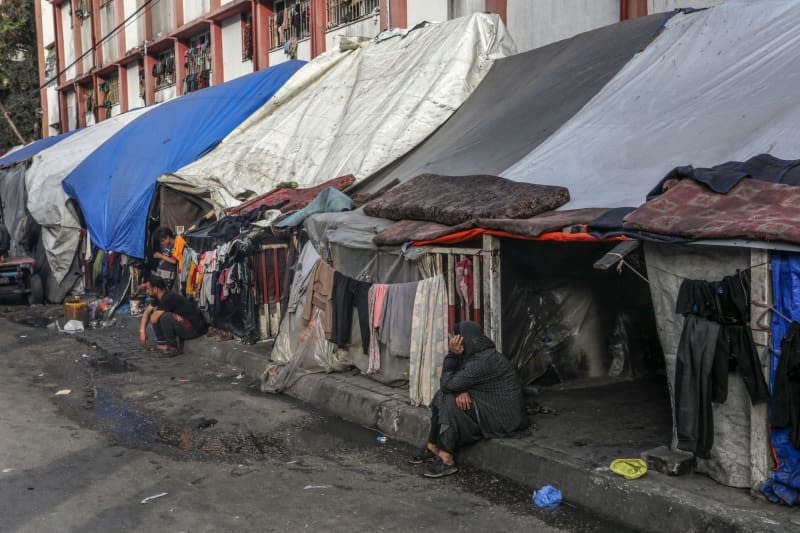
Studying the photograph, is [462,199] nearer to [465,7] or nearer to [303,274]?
[303,274]

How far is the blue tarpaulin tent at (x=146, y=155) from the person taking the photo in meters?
15.3

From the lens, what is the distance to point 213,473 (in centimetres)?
658

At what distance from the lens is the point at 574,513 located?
568cm

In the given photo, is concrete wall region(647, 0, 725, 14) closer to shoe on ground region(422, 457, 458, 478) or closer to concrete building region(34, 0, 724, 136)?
concrete building region(34, 0, 724, 136)

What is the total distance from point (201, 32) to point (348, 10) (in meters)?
7.76

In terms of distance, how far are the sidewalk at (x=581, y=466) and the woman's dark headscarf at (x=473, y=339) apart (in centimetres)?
80

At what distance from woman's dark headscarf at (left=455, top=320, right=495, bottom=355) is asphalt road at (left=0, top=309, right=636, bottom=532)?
1.04 meters

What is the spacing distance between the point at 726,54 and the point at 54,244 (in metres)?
15.3

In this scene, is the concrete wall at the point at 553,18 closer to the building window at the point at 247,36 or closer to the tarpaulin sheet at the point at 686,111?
the tarpaulin sheet at the point at 686,111

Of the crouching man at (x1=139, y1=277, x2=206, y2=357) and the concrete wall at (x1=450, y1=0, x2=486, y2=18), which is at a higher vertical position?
the concrete wall at (x1=450, y1=0, x2=486, y2=18)

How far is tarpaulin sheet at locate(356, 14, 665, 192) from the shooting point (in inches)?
360

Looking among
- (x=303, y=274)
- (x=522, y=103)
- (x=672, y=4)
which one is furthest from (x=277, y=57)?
(x=672, y=4)

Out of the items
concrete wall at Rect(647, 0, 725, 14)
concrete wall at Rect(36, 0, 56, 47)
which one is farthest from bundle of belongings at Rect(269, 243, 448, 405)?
concrete wall at Rect(36, 0, 56, 47)

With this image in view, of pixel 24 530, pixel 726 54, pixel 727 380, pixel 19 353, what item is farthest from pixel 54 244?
pixel 727 380
